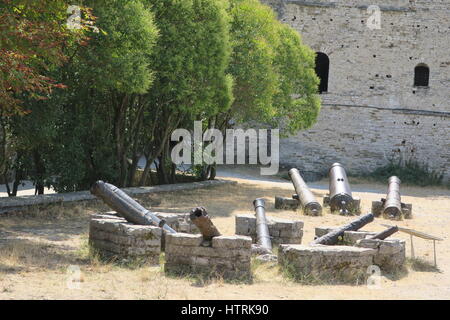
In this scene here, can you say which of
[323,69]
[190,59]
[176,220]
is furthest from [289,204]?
[323,69]

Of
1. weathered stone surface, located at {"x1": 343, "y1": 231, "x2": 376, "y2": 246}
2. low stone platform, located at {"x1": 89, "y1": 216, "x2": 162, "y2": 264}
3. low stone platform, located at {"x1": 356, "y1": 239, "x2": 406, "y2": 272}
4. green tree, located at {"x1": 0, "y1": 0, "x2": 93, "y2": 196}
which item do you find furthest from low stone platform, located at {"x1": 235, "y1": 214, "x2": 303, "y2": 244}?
green tree, located at {"x1": 0, "y1": 0, "x2": 93, "y2": 196}

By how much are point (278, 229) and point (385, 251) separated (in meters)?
2.25

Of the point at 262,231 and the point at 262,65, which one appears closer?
the point at 262,231

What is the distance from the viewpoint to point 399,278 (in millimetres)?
9945

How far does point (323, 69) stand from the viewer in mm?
28891

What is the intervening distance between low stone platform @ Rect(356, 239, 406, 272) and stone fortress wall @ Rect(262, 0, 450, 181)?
1729 cm

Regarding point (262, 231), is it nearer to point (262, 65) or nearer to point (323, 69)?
point (262, 65)

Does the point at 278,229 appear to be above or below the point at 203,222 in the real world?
below

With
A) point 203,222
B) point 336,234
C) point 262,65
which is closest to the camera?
point 203,222

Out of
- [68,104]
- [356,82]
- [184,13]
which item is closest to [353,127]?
[356,82]

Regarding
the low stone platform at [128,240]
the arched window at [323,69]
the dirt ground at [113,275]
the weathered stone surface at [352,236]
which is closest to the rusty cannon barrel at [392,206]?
the dirt ground at [113,275]

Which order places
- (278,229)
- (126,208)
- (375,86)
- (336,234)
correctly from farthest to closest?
(375,86), (278,229), (336,234), (126,208)

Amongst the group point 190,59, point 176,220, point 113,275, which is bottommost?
point 113,275

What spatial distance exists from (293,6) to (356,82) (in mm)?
3780
